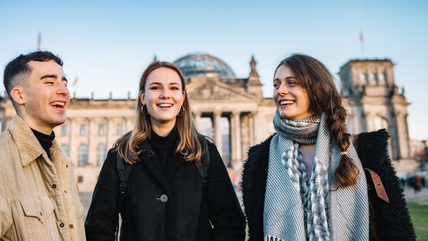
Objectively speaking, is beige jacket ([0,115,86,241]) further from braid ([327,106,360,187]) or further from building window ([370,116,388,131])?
building window ([370,116,388,131])

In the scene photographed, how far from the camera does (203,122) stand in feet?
208

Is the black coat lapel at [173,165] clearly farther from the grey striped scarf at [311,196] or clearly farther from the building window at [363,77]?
the building window at [363,77]

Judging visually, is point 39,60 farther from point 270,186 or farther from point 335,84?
point 335,84

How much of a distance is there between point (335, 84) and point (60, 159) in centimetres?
318

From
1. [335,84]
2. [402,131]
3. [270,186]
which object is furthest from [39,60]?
[402,131]

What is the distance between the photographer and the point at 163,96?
372 centimetres

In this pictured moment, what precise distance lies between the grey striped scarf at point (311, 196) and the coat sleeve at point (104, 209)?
1.66 metres

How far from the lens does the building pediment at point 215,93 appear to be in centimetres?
4609

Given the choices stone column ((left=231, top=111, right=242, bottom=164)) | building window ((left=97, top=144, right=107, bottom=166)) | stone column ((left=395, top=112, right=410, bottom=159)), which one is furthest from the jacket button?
stone column ((left=395, top=112, right=410, bottom=159))

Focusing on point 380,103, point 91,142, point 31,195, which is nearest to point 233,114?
point 91,142

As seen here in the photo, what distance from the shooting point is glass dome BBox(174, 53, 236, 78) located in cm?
6084

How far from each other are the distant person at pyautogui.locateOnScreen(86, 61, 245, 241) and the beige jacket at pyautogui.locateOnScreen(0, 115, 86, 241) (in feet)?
1.21

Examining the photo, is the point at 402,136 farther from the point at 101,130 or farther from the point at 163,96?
the point at 163,96

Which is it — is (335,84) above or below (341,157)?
above
